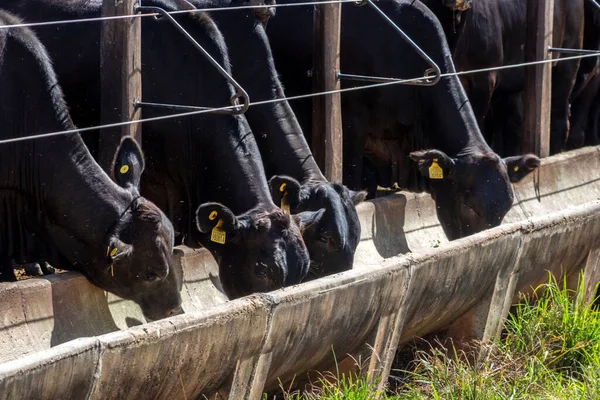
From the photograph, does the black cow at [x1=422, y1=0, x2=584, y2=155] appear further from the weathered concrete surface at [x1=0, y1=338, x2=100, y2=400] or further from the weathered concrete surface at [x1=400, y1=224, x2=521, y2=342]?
the weathered concrete surface at [x1=0, y1=338, x2=100, y2=400]

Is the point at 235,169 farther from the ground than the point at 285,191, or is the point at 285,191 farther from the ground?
the point at 235,169

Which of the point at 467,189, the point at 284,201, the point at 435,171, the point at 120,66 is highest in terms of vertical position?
the point at 120,66

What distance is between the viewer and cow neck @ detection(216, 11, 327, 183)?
8102 millimetres

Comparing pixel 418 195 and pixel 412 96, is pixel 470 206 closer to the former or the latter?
pixel 418 195

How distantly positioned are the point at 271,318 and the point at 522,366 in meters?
1.86

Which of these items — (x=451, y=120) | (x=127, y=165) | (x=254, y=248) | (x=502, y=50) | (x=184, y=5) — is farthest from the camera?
(x=502, y=50)

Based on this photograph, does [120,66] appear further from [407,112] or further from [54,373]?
[407,112]

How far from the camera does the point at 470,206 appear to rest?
9266 millimetres

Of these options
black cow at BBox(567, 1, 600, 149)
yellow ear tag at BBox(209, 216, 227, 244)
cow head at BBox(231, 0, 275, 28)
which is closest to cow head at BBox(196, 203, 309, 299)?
yellow ear tag at BBox(209, 216, 227, 244)

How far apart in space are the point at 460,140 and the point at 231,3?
2178 mm

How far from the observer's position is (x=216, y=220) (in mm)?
7016

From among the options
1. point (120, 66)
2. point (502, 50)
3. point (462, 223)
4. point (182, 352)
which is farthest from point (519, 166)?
point (182, 352)

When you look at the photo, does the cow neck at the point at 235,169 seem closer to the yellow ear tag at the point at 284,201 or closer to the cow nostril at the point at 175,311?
the yellow ear tag at the point at 284,201

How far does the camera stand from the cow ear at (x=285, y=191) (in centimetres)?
747
